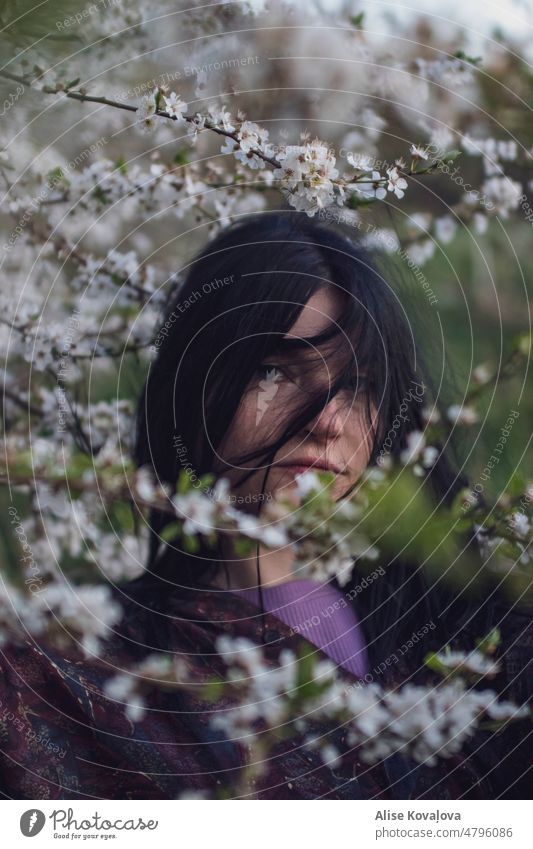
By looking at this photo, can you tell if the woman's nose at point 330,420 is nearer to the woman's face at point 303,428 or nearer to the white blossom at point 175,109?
the woman's face at point 303,428

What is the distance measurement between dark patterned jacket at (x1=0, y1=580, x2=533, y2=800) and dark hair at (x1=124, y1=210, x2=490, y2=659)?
76mm

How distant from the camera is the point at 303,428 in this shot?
0.66 m

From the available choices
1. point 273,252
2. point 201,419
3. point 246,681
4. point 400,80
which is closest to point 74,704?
point 246,681

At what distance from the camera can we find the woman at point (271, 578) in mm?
634

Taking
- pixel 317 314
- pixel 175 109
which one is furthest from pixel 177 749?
pixel 175 109

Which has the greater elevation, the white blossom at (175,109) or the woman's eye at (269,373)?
the white blossom at (175,109)

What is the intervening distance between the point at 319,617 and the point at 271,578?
5cm
